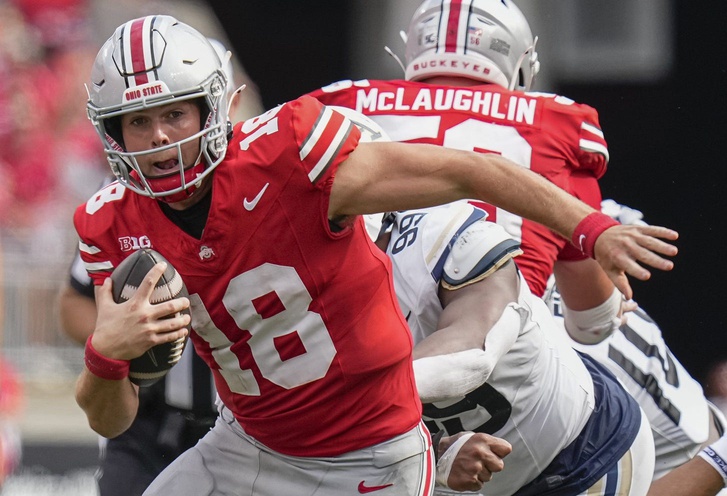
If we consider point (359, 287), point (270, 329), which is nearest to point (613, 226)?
point (359, 287)

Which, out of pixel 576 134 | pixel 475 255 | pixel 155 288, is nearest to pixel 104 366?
pixel 155 288

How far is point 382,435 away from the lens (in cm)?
305

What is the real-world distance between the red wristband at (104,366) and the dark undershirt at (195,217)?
34cm

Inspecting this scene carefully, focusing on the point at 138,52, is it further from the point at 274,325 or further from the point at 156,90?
the point at 274,325

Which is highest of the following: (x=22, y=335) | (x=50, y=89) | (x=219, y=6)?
(x=219, y=6)

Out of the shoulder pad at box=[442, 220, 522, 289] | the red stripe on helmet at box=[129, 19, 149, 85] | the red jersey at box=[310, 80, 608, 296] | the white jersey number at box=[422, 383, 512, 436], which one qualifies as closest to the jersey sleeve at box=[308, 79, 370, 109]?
the red jersey at box=[310, 80, 608, 296]

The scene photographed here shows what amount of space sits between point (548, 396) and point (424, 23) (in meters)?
1.58

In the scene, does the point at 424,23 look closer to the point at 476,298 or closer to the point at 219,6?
the point at 476,298

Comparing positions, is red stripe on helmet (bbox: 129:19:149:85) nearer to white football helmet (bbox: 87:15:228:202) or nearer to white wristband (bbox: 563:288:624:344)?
white football helmet (bbox: 87:15:228:202)

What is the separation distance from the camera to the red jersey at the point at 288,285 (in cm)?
286

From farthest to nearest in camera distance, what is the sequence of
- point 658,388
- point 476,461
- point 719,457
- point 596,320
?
point 658,388, point 596,320, point 719,457, point 476,461

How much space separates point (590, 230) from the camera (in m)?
2.72

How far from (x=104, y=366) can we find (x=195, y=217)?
0.40m

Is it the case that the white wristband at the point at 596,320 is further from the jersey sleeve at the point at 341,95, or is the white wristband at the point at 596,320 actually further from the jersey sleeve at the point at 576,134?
the jersey sleeve at the point at 341,95
